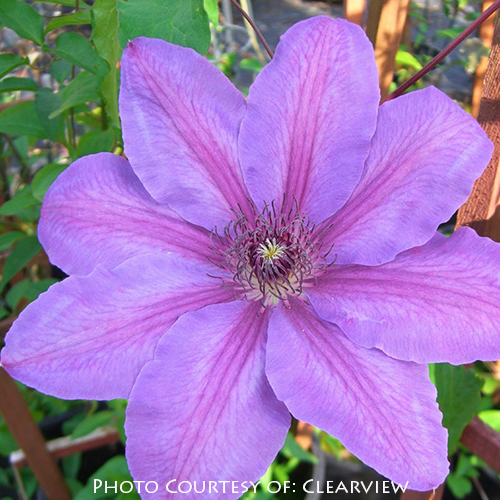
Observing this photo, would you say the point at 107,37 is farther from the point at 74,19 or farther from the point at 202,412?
the point at 202,412

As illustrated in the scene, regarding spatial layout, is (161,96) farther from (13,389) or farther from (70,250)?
(13,389)

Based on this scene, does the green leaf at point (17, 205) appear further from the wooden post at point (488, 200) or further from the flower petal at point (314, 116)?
→ the wooden post at point (488, 200)

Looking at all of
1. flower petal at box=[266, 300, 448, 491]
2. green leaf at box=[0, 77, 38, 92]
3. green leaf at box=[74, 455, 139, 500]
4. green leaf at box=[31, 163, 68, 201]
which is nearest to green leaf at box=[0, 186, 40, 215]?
green leaf at box=[31, 163, 68, 201]

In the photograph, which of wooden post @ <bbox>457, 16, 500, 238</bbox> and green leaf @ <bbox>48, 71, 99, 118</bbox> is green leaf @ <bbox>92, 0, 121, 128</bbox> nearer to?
green leaf @ <bbox>48, 71, 99, 118</bbox>

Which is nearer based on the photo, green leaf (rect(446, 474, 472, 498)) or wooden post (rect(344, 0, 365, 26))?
wooden post (rect(344, 0, 365, 26))

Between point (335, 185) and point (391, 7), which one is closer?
point (335, 185)

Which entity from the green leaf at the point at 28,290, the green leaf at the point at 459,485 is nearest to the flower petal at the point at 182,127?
the green leaf at the point at 28,290

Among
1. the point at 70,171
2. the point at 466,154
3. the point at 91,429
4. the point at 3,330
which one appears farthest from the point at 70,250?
the point at 91,429
